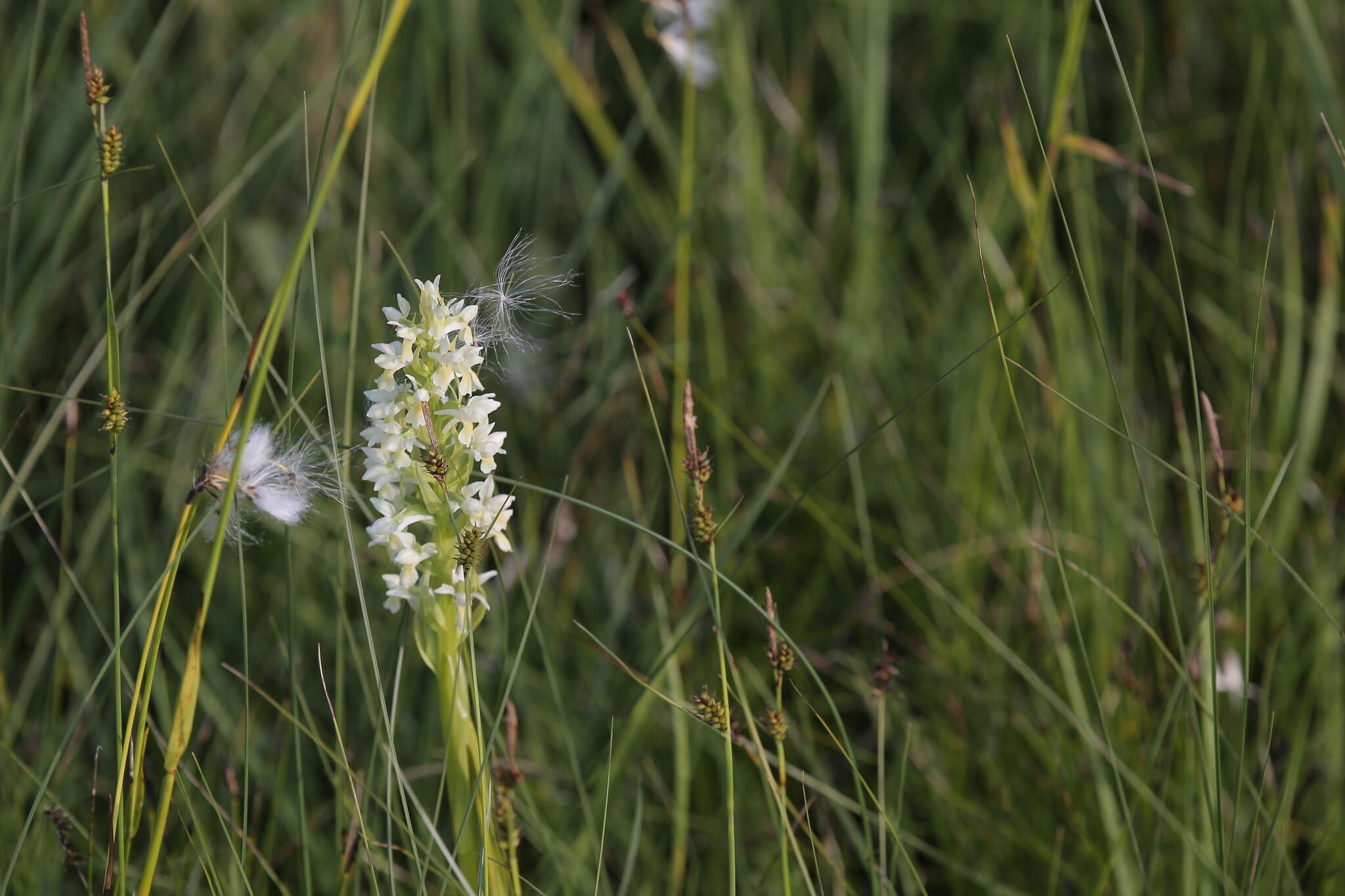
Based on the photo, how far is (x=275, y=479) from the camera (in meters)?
1.08

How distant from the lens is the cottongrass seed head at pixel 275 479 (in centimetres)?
103

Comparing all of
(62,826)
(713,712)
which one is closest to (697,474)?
(713,712)

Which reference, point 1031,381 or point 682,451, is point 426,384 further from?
point 1031,381

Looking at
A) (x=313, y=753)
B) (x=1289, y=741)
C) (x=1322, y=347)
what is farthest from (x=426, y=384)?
(x=1322, y=347)

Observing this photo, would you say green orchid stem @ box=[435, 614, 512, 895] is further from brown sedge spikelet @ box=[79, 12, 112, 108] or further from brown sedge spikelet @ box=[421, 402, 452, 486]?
brown sedge spikelet @ box=[79, 12, 112, 108]

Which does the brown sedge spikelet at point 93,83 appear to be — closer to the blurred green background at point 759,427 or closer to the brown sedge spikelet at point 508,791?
the blurred green background at point 759,427

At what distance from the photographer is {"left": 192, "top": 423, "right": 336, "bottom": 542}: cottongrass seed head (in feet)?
3.38

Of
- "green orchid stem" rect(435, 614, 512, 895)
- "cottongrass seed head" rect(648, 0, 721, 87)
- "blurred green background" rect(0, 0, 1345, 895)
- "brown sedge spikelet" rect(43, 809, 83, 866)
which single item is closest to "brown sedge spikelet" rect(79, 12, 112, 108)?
"blurred green background" rect(0, 0, 1345, 895)

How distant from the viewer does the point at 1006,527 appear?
1890 millimetres

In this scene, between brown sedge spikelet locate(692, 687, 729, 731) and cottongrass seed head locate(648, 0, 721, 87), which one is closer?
brown sedge spikelet locate(692, 687, 729, 731)

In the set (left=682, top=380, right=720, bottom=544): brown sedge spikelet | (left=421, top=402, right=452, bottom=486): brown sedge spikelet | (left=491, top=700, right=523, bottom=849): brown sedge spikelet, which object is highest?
(left=421, top=402, right=452, bottom=486): brown sedge spikelet

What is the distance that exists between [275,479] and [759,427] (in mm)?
1106

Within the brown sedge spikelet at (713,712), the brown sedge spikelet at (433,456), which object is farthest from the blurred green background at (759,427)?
the brown sedge spikelet at (433,456)

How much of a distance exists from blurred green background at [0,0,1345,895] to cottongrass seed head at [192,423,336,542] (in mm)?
51
